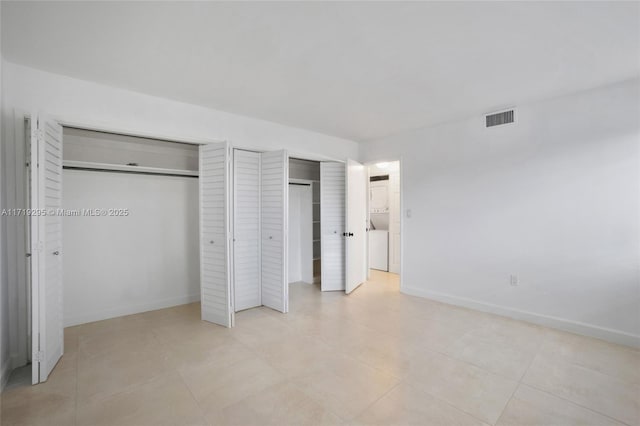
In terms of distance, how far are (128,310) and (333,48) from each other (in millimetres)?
3762

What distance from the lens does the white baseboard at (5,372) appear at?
7.14ft

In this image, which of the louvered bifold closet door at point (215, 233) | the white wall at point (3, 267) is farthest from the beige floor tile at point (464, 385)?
the white wall at point (3, 267)

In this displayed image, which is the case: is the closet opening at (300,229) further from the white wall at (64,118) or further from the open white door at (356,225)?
the white wall at (64,118)

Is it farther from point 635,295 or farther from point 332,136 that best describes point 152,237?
point 635,295

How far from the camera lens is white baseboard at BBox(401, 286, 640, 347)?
2.84 metres

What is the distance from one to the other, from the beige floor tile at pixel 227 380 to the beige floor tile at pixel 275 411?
2.8 inches

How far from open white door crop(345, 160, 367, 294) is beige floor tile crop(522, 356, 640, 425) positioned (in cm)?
259

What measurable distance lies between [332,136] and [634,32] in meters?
3.43

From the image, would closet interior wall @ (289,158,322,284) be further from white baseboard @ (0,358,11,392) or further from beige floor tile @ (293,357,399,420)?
white baseboard @ (0,358,11,392)

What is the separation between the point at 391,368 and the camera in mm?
2418

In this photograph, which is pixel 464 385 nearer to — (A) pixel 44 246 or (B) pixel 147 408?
(B) pixel 147 408

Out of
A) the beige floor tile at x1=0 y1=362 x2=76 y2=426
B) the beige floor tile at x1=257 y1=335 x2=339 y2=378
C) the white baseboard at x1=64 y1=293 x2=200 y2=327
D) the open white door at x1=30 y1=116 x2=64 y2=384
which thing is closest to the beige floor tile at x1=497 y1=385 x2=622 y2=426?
the beige floor tile at x1=257 y1=335 x2=339 y2=378

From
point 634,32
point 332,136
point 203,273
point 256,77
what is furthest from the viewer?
point 332,136

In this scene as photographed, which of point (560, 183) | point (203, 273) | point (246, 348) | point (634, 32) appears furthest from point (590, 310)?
point (203, 273)
